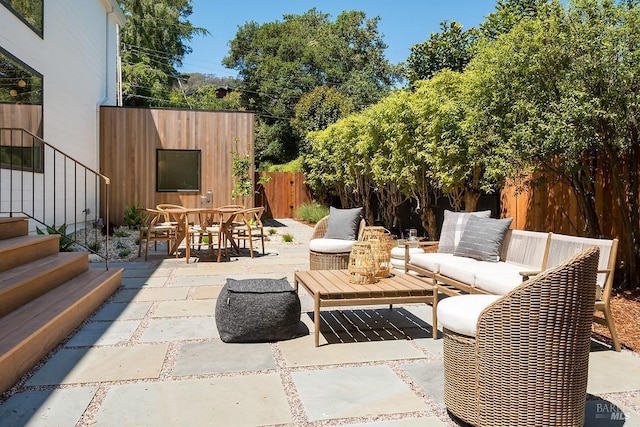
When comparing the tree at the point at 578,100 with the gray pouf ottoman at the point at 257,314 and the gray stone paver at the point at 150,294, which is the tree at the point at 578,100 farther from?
the gray stone paver at the point at 150,294

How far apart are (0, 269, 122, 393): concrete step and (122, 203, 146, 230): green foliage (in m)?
6.60

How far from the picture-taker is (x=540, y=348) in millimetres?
2020

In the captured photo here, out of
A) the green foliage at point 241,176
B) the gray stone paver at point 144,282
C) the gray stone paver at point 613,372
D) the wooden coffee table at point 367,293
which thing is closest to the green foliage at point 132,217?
the green foliage at point 241,176

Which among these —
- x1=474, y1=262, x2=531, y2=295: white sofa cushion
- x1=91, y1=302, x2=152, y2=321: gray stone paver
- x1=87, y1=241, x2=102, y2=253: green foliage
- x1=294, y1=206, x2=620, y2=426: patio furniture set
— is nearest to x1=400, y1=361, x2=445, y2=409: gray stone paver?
x1=294, y1=206, x2=620, y2=426: patio furniture set

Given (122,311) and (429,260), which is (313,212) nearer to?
(429,260)

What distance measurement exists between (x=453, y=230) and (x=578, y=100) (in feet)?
5.71

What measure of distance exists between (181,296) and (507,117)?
3.95 m

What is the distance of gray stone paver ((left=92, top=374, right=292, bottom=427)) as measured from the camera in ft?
7.68

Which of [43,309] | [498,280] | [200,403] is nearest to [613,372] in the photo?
[498,280]

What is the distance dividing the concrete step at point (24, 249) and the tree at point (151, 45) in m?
21.9

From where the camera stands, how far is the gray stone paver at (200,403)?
2.34 m

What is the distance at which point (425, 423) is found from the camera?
2.34m

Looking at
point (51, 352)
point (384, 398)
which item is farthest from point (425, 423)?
point (51, 352)

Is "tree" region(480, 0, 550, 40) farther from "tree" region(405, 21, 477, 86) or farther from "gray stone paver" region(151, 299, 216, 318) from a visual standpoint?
"gray stone paver" region(151, 299, 216, 318)
